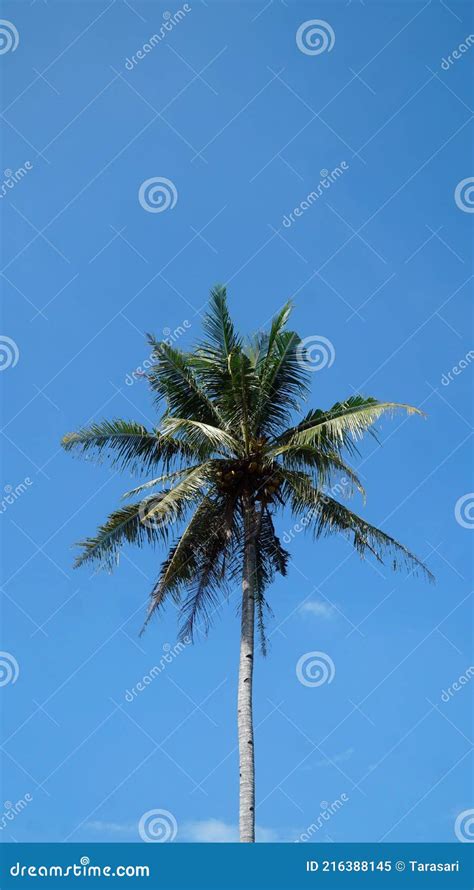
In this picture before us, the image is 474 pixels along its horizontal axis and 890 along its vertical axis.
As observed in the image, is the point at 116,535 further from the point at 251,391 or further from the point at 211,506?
the point at 251,391

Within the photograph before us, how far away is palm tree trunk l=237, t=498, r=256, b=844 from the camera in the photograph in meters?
19.7

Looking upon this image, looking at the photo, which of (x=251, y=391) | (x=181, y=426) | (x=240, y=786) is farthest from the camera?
(x=251, y=391)

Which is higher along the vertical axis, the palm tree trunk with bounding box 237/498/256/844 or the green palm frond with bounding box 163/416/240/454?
the green palm frond with bounding box 163/416/240/454

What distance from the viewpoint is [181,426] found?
2239 centimetres

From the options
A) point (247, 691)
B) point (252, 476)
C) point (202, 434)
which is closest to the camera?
point (247, 691)

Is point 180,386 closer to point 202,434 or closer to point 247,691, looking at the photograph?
point 202,434

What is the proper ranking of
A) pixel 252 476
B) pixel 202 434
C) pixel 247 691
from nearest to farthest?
pixel 247 691
pixel 202 434
pixel 252 476

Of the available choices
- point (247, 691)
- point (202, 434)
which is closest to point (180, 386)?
point (202, 434)

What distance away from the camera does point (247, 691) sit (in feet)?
69.2

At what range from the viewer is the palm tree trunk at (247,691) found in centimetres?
1969

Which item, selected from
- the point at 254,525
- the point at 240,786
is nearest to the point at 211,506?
the point at 254,525

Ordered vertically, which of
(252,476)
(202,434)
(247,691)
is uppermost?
(252,476)

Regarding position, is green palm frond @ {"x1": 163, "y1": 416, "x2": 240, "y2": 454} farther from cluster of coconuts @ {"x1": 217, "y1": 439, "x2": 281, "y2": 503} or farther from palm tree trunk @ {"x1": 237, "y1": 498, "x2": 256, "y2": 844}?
palm tree trunk @ {"x1": 237, "y1": 498, "x2": 256, "y2": 844}
